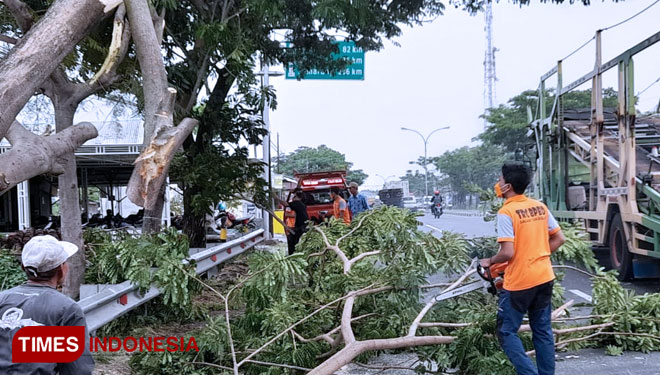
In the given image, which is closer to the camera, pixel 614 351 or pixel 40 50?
pixel 40 50

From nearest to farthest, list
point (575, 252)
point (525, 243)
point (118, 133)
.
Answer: point (525, 243), point (575, 252), point (118, 133)

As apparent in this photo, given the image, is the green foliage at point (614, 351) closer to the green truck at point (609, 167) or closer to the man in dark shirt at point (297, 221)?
the green truck at point (609, 167)

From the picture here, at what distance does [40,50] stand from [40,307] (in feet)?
4.02

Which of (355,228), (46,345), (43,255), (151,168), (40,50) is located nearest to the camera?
(46,345)

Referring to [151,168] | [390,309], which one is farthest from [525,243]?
[151,168]

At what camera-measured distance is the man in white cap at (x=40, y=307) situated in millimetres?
2322

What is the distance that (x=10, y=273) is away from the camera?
609cm

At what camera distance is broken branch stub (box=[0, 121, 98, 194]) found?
288 centimetres

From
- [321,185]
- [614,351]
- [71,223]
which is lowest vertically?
[614,351]

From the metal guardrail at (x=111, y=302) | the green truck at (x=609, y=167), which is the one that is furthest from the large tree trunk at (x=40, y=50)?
the green truck at (x=609, y=167)

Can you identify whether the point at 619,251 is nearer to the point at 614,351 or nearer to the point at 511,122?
the point at 614,351

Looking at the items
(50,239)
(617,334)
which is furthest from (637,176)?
(50,239)

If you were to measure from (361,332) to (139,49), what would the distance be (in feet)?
11.1

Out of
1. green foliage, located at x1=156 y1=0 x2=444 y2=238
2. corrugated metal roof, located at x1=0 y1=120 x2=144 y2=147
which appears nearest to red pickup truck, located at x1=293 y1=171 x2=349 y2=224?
corrugated metal roof, located at x1=0 y1=120 x2=144 y2=147
